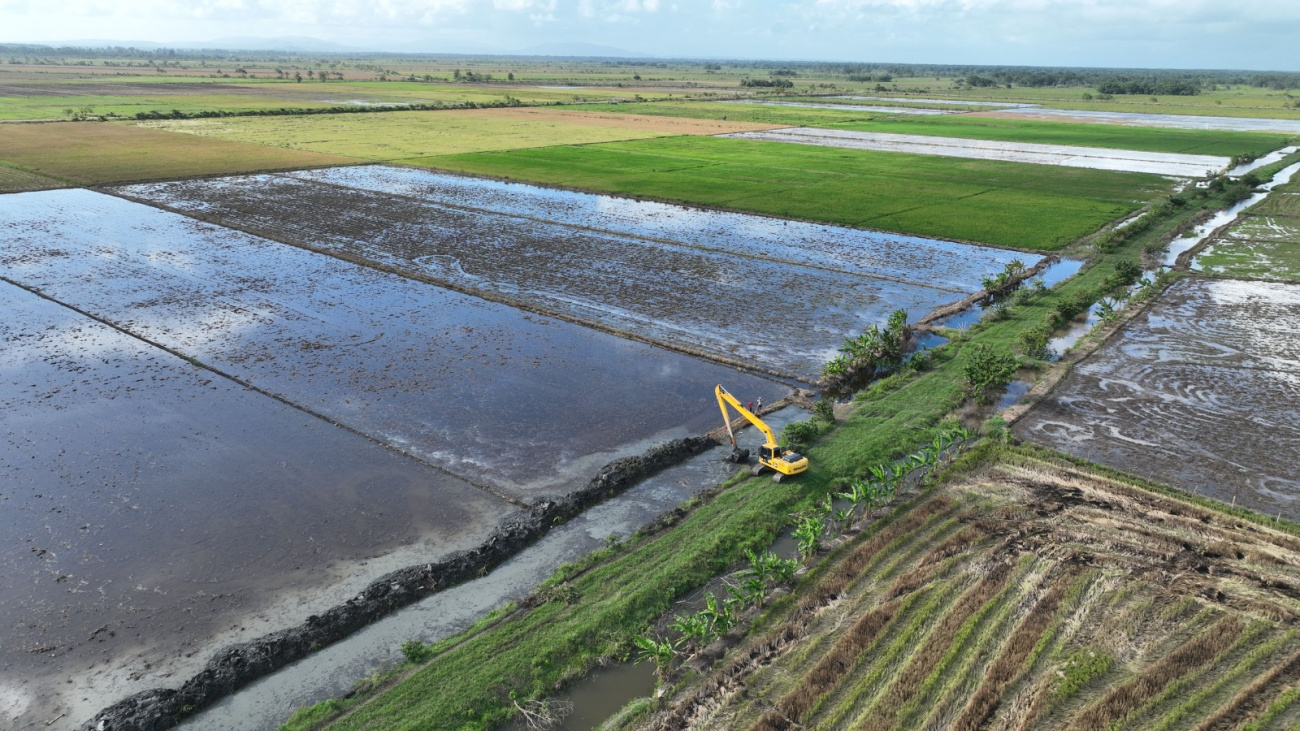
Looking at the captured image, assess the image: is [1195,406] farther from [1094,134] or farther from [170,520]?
[1094,134]

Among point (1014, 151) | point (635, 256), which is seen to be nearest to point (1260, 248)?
point (635, 256)

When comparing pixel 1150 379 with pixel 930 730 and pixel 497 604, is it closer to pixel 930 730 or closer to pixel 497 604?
pixel 930 730

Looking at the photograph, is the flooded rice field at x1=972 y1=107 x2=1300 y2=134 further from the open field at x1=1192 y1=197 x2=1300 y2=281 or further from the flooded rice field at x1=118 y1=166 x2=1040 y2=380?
the flooded rice field at x1=118 y1=166 x2=1040 y2=380

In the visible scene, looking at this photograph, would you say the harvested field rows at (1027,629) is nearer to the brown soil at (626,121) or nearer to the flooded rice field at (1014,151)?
the flooded rice field at (1014,151)

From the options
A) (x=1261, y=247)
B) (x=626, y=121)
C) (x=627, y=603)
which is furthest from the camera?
(x=626, y=121)

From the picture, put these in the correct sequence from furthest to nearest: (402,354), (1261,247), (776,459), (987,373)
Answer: (1261,247), (402,354), (987,373), (776,459)

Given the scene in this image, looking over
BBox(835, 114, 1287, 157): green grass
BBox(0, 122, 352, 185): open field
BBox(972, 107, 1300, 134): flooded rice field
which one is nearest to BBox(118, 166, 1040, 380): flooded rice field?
BBox(0, 122, 352, 185): open field

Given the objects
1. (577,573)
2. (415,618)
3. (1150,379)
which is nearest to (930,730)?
(577,573)
